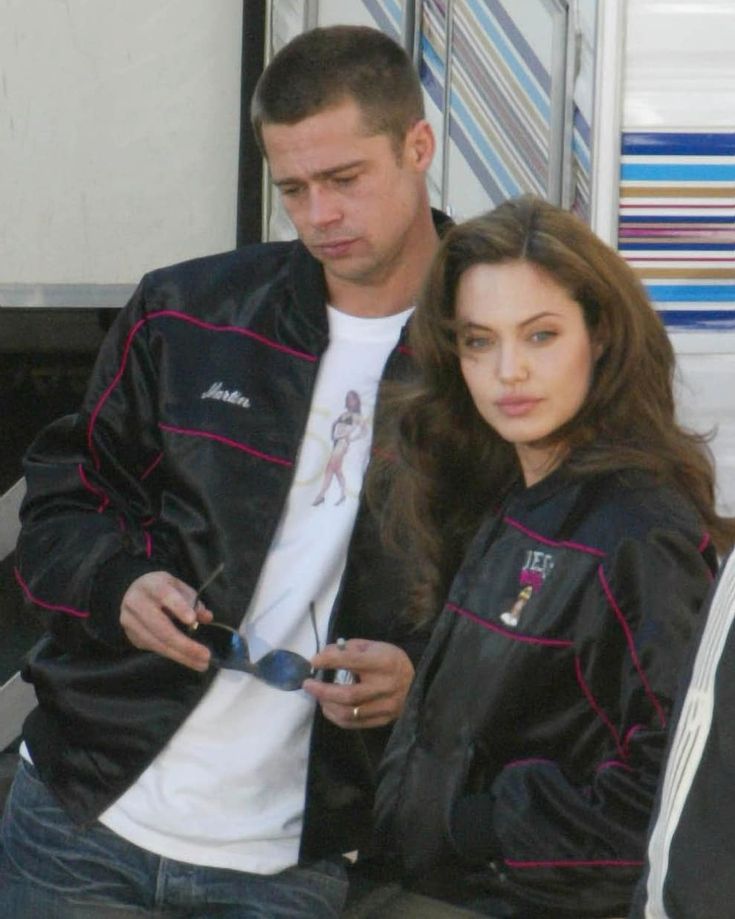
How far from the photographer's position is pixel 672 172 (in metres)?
4.03

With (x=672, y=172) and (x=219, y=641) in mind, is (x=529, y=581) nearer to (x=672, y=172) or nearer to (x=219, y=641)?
(x=219, y=641)

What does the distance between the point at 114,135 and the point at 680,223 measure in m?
1.54

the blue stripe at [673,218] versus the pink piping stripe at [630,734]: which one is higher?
the blue stripe at [673,218]

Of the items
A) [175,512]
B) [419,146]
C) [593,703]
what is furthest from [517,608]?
[419,146]

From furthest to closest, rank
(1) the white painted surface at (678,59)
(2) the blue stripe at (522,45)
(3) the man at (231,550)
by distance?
(2) the blue stripe at (522,45) < (1) the white painted surface at (678,59) < (3) the man at (231,550)

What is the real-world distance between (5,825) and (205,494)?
0.60 m

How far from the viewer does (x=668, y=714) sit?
2.00 metres

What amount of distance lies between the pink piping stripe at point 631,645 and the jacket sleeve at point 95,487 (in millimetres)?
852

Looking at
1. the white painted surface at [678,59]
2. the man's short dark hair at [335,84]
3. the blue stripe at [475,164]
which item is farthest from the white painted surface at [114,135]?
the man's short dark hair at [335,84]

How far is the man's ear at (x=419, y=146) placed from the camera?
2.86 meters

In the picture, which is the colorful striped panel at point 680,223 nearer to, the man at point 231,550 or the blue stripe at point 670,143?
the blue stripe at point 670,143

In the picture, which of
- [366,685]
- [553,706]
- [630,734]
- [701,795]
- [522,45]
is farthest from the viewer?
[522,45]

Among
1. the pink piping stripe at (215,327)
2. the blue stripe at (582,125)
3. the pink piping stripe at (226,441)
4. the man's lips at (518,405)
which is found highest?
the blue stripe at (582,125)

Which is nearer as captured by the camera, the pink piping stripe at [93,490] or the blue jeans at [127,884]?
the blue jeans at [127,884]
